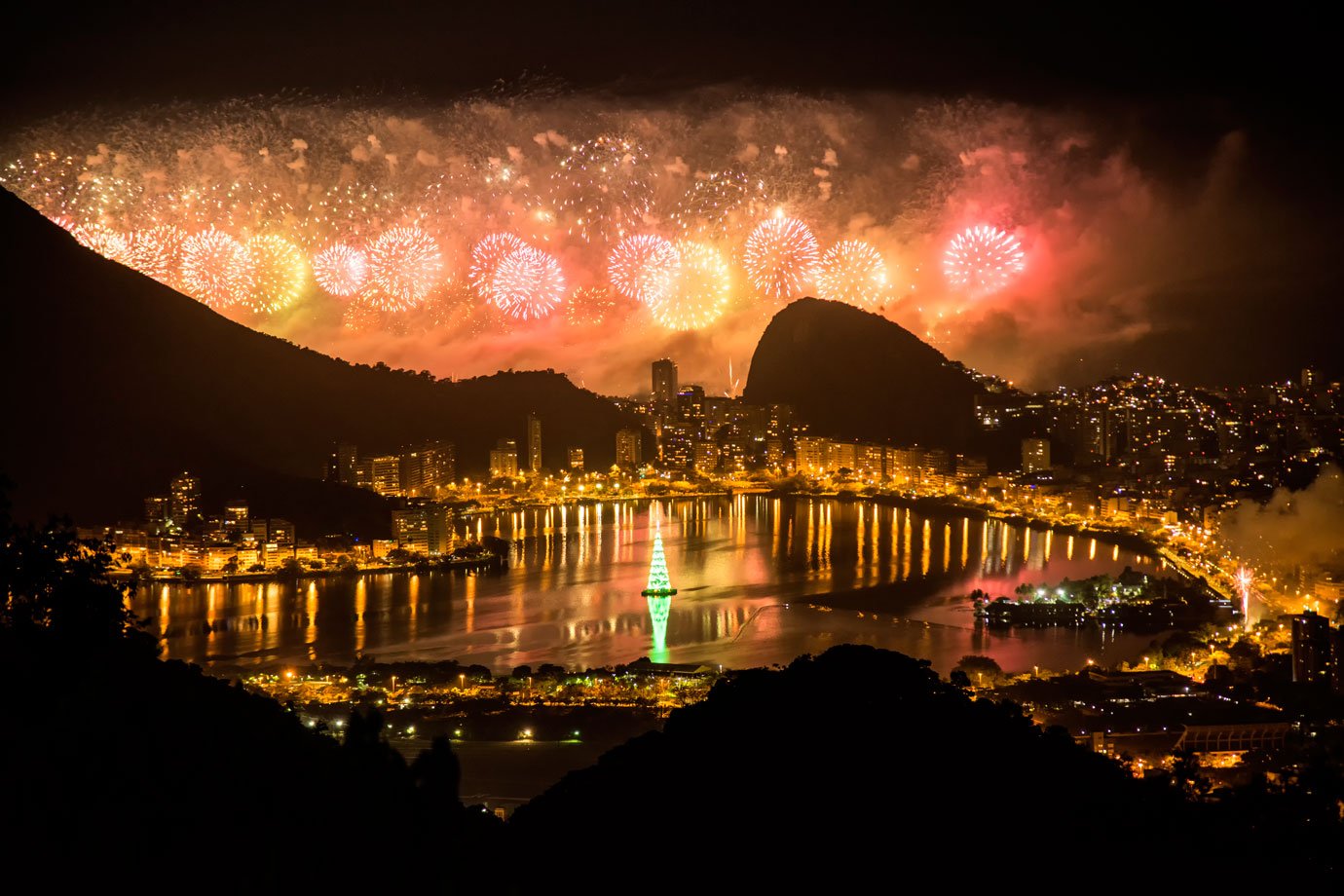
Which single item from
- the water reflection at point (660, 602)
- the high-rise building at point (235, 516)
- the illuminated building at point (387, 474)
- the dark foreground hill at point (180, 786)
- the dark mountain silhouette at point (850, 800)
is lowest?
the water reflection at point (660, 602)

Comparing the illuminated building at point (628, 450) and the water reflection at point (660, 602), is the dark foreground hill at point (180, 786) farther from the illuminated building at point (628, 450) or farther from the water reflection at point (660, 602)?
the illuminated building at point (628, 450)

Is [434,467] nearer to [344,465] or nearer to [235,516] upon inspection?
[344,465]

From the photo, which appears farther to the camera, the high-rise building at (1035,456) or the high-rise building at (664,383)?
the high-rise building at (664,383)

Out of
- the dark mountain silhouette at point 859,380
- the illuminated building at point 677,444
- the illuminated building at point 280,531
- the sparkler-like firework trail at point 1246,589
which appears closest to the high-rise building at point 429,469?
the illuminated building at point 677,444

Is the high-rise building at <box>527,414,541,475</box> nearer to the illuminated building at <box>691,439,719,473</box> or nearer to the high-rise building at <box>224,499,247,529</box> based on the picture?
the illuminated building at <box>691,439,719,473</box>

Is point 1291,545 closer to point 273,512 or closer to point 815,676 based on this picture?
point 815,676

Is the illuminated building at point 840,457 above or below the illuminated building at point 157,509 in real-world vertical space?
above

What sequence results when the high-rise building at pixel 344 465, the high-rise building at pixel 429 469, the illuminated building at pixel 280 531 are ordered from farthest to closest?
the high-rise building at pixel 429 469
the high-rise building at pixel 344 465
the illuminated building at pixel 280 531
